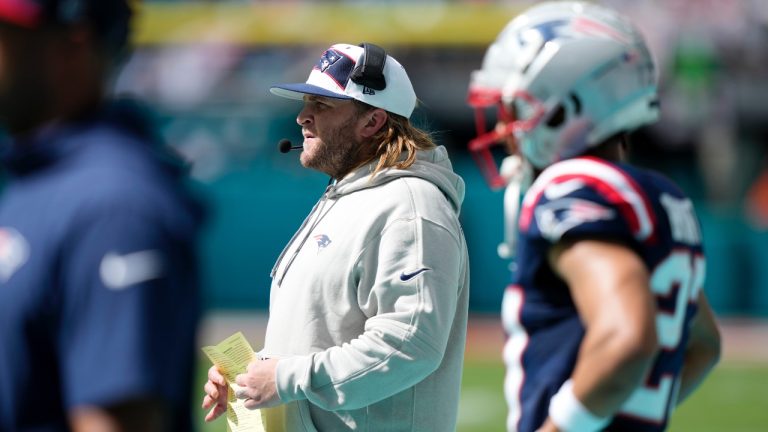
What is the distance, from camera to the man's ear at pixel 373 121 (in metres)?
3.46

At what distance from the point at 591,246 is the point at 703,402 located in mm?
8541

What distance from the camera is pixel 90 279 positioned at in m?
2.09

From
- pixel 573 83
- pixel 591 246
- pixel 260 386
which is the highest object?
pixel 573 83

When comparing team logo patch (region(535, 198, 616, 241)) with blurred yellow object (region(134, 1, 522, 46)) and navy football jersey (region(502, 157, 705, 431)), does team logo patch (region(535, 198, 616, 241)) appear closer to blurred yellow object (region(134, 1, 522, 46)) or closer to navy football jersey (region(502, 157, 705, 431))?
navy football jersey (region(502, 157, 705, 431))

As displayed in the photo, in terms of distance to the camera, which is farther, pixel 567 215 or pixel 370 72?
pixel 370 72

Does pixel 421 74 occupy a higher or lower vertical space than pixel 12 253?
lower

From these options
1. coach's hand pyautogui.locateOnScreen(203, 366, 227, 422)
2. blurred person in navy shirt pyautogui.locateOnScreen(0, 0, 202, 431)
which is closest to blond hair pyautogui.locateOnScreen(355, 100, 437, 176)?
coach's hand pyautogui.locateOnScreen(203, 366, 227, 422)

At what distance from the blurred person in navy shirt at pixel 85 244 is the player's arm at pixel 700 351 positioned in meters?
1.44

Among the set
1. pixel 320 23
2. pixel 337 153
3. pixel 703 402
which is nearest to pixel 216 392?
pixel 337 153

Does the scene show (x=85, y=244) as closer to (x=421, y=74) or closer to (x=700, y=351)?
(x=700, y=351)

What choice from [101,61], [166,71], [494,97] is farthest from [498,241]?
[101,61]

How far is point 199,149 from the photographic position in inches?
770

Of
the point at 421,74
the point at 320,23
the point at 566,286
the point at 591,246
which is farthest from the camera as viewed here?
the point at 421,74

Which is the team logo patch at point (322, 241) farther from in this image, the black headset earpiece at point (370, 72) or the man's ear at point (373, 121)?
the black headset earpiece at point (370, 72)
